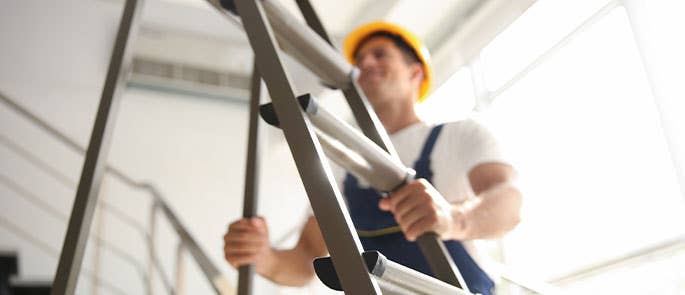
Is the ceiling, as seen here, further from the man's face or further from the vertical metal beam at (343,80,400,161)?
the vertical metal beam at (343,80,400,161)

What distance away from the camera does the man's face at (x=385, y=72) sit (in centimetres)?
155

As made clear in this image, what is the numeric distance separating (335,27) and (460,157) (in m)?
2.68

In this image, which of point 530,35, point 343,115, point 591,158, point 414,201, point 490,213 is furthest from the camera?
point 343,115

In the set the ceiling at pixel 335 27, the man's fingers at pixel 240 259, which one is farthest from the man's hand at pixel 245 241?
the ceiling at pixel 335 27

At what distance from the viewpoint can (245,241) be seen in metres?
1.18

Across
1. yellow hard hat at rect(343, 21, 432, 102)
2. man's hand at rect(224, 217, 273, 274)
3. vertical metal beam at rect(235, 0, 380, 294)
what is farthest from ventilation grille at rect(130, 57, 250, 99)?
vertical metal beam at rect(235, 0, 380, 294)

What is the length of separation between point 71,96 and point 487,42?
3051 mm

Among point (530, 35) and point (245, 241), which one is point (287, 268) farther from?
point (530, 35)

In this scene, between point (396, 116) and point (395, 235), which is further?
point (396, 116)

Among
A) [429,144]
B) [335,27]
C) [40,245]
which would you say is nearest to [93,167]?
[429,144]

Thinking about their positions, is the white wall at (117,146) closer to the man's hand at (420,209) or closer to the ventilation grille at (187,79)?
the ventilation grille at (187,79)

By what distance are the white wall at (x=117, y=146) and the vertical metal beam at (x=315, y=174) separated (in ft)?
11.0

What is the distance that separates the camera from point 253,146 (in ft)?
4.13

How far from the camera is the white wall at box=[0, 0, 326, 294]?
3.94m
